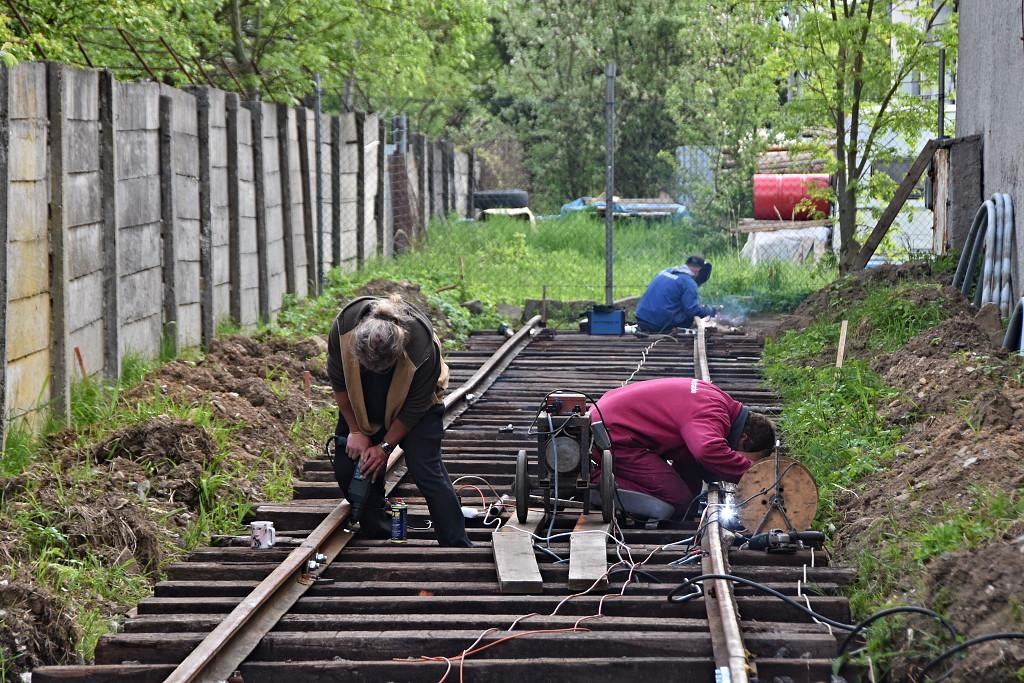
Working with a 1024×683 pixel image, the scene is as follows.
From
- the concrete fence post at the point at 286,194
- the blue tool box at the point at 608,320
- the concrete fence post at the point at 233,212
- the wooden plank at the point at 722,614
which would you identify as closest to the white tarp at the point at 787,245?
the blue tool box at the point at 608,320

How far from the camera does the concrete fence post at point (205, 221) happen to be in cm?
1318

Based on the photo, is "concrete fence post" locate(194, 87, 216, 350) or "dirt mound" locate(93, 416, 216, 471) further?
"concrete fence post" locate(194, 87, 216, 350)

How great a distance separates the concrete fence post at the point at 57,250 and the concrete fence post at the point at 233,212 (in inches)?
186

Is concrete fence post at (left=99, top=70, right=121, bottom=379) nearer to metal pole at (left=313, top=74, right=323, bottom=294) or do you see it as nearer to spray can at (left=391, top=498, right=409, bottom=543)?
spray can at (left=391, top=498, right=409, bottom=543)

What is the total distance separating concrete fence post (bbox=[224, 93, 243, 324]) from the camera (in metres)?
14.2

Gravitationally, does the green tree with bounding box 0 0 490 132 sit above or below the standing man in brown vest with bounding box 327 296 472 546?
above

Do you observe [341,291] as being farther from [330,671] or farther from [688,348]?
[330,671]

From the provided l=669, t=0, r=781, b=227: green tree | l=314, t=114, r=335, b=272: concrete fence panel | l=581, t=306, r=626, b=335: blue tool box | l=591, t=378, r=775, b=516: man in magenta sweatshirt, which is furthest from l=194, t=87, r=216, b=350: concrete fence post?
l=669, t=0, r=781, b=227: green tree

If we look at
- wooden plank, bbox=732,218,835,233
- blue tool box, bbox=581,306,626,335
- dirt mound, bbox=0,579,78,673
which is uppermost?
wooden plank, bbox=732,218,835,233

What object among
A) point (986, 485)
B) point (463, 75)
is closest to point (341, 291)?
point (986, 485)

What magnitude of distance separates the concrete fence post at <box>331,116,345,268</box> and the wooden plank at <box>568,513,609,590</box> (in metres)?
11.7

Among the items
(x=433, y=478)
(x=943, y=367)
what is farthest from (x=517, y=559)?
(x=943, y=367)

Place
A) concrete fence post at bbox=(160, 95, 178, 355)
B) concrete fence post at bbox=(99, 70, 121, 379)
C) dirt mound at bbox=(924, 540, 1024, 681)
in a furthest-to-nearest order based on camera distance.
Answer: concrete fence post at bbox=(160, 95, 178, 355) < concrete fence post at bbox=(99, 70, 121, 379) < dirt mound at bbox=(924, 540, 1024, 681)

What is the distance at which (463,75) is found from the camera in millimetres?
36438
